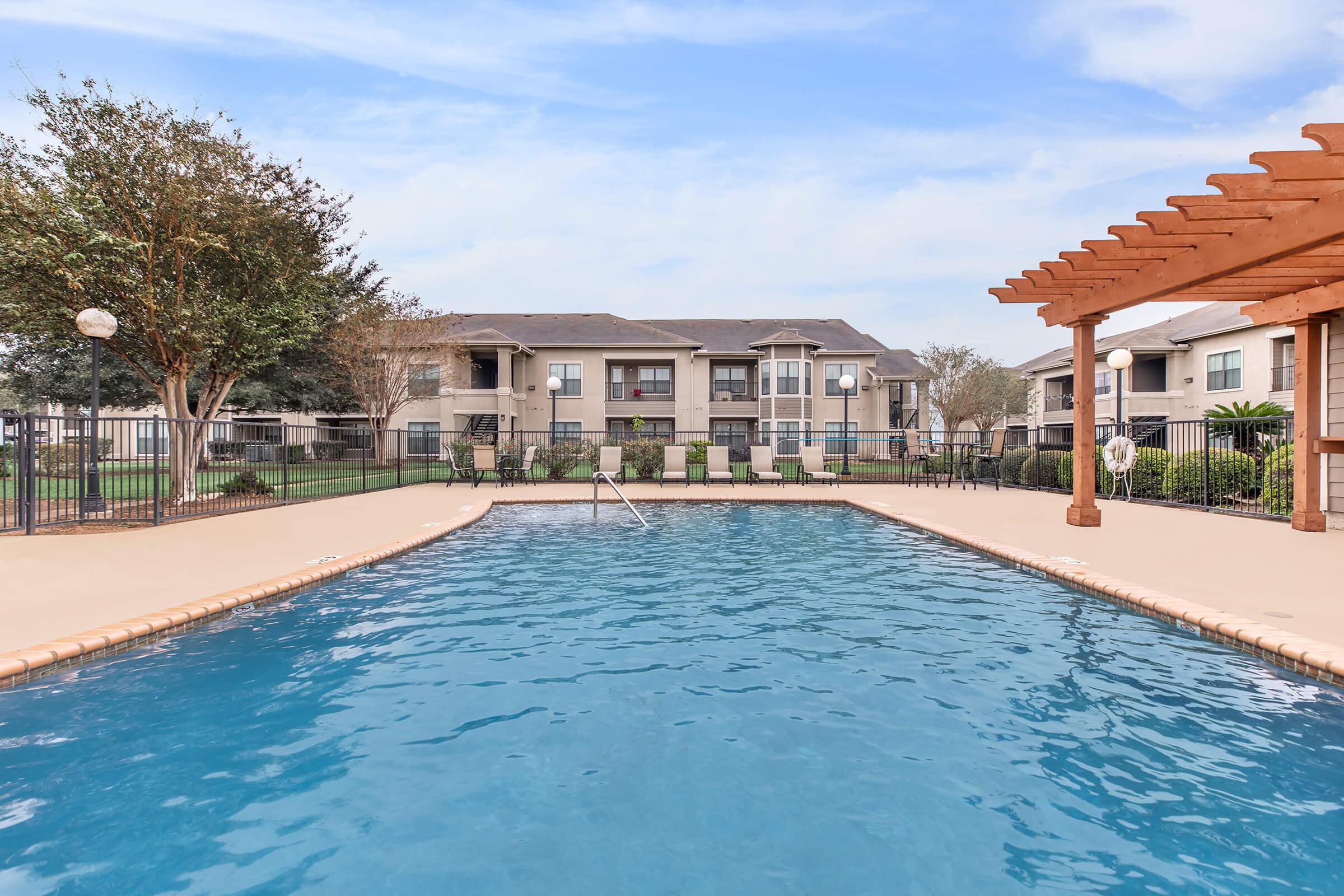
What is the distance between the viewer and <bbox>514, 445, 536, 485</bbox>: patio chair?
52.7 ft

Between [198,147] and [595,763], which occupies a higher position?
[198,147]

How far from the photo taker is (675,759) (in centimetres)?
290

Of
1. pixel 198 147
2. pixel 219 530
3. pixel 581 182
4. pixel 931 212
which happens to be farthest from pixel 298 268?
pixel 931 212

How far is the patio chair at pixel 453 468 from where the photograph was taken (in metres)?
16.0

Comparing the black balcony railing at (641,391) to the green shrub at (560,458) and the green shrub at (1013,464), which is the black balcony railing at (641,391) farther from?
the green shrub at (1013,464)

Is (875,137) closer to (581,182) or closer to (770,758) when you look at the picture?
(581,182)

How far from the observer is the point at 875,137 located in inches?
688

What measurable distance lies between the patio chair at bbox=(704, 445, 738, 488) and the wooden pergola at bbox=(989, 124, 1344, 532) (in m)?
7.56

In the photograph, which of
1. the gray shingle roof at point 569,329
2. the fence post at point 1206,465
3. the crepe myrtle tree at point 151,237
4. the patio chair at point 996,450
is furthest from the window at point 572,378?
the fence post at point 1206,465

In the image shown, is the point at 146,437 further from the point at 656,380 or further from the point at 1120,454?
the point at 656,380

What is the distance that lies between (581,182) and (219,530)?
1538cm

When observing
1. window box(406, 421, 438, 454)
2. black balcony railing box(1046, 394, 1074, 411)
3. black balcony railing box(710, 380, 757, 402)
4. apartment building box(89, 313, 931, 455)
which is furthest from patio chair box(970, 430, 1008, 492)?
window box(406, 421, 438, 454)

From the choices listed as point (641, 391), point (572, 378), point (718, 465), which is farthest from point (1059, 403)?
point (718, 465)

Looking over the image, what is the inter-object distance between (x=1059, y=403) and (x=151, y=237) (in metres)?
36.0
